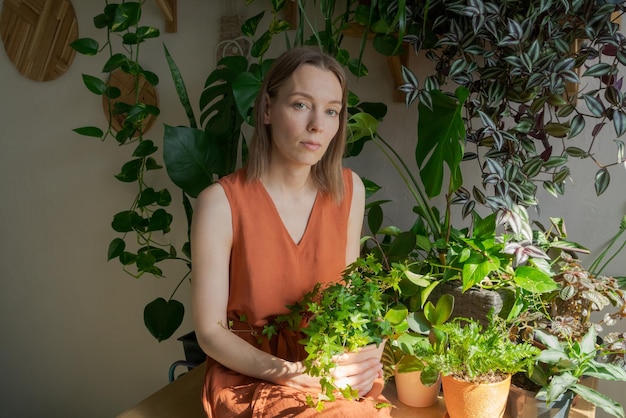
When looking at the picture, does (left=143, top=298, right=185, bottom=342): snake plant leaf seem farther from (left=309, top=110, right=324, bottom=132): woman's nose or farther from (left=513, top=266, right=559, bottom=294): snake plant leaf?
(left=513, top=266, right=559, bottom=294): snake plant leaf

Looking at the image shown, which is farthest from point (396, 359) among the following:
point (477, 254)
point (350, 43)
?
point (350, 43)

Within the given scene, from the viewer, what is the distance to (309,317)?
1.52 metres

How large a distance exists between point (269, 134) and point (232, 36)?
868 millimetres

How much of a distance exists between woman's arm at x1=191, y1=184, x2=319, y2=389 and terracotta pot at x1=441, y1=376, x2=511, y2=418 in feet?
1.37

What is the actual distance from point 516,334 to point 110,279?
1815 mm

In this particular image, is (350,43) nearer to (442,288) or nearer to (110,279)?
(442,288)

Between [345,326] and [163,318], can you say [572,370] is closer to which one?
[345,326]

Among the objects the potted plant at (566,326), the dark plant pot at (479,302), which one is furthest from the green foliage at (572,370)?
the dark plant pot at (479,302)

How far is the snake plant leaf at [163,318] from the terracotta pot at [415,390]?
0.90 m

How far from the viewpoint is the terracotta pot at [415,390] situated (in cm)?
158

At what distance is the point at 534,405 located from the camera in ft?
4.60

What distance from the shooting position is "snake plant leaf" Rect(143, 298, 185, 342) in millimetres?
2170

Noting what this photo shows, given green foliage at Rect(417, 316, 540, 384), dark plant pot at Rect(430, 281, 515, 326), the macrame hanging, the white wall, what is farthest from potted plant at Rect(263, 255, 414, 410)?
the white wall

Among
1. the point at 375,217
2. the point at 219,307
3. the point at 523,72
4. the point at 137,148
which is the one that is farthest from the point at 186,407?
the point at 523,72
